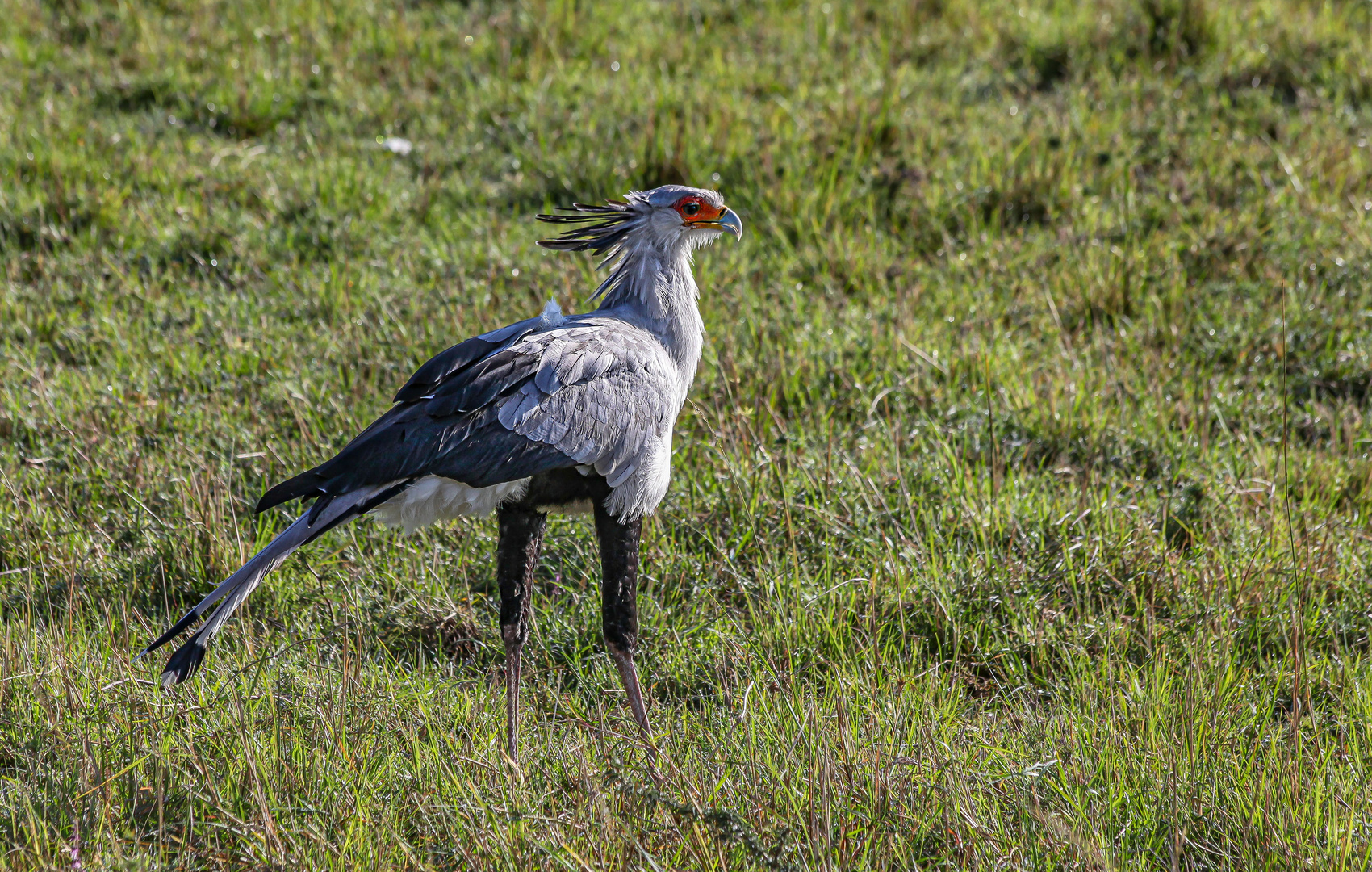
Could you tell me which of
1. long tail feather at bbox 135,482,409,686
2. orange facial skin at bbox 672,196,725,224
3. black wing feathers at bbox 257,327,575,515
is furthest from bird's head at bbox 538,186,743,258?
long tail feather at bbox 135,482,409,686

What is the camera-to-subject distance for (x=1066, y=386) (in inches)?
200

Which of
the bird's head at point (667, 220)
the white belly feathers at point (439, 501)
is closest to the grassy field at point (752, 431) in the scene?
the white belly feathers at point (439, 501)

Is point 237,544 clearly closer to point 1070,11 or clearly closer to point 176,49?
point 176,49

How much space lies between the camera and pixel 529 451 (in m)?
3.55

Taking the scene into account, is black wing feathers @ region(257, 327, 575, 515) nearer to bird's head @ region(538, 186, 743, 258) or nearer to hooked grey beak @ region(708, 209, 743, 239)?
bird's head @ region(538, 186, 743, 258)

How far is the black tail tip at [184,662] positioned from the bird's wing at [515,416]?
41cm

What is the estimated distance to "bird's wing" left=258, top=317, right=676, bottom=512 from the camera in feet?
11.2

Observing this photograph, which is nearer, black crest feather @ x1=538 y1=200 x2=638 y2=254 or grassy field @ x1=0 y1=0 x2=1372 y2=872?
grassy field @ x1=0 y1=0 x2=1372 y2=872

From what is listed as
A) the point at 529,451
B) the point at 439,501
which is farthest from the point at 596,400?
the point at 439,501

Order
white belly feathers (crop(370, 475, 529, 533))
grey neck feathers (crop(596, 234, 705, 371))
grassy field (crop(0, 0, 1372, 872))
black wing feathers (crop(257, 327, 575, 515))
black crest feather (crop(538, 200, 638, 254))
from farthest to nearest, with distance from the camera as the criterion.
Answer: black crest feather (crop(538, 200, 638, 254)), grey neck feathers (crop(596, 234, 705, 371)), white belly feathers (crop(370, 475, 529, 533)), black wing feathers (crop(257, 327, 575, 515)), grassy field (crop(0, 0, 1372, 872))

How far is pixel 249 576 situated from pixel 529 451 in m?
0.86

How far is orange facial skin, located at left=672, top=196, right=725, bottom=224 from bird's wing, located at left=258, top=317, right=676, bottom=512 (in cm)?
54

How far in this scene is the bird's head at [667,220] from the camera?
4172 millimetres

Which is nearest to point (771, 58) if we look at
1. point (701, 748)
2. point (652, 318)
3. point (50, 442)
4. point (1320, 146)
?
point (1320, 146)
